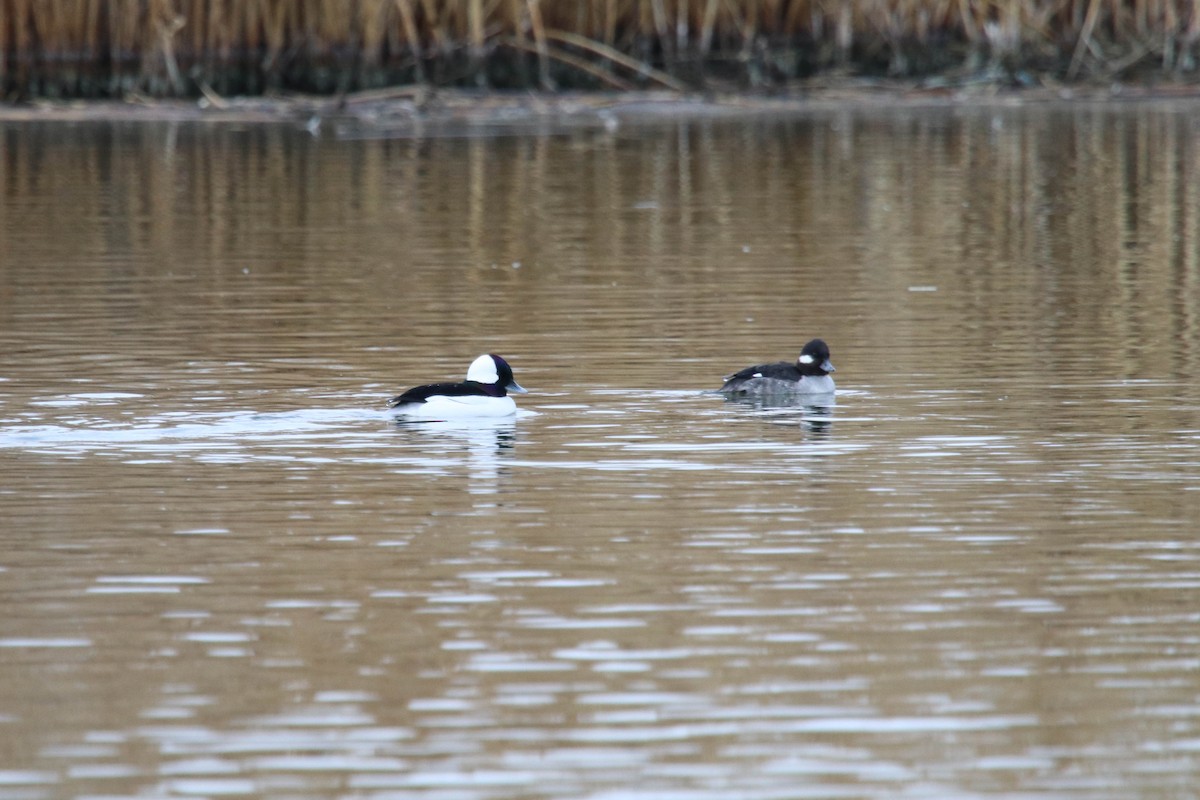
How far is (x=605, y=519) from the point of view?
9523mm

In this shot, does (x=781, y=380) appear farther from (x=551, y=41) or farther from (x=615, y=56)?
(x=551, y=41)

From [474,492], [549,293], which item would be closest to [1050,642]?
[474,492]

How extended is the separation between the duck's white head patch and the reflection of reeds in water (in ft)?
67.5

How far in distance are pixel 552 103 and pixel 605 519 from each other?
1010 inches

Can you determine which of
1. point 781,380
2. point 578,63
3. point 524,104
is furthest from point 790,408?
point 578,63

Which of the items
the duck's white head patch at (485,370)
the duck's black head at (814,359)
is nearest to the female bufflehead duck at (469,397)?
the duck's white head patch at (485,370)

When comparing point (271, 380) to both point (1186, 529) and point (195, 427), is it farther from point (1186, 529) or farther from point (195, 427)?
point (1186, 529)

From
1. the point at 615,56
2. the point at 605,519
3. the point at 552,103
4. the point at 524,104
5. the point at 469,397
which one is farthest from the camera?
the point at 552,103

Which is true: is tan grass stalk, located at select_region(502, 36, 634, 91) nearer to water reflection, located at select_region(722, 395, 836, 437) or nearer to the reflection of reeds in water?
the reflection of reeds in water

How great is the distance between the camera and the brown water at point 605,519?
6570mm

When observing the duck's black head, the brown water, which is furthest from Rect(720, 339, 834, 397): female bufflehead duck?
the brown water

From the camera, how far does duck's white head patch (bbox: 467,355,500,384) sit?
1245 cm

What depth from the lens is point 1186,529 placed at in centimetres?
919

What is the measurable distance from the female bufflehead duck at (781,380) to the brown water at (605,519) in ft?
0.88
